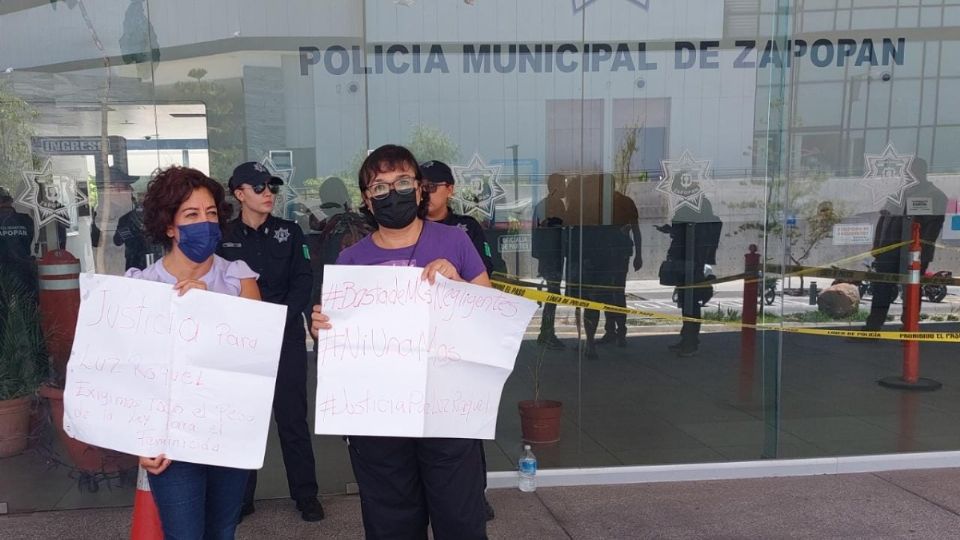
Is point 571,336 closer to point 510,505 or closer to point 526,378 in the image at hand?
point 526,378

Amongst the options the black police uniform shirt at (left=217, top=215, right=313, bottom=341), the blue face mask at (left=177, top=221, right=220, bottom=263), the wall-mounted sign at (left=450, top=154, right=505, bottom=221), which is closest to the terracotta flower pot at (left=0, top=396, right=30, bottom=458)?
the black police uniform shirt at (left=217, top=215, right=313, bottom=341)

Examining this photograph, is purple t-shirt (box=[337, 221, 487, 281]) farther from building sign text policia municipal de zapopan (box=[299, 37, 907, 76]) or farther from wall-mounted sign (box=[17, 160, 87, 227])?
wall-mounted sign (box=[17, 160, 87, 227])

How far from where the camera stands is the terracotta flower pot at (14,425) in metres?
4.71

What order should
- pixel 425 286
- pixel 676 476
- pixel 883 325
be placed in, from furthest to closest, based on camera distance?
pixel 883 325, pixel 676 476, pixel 425 286

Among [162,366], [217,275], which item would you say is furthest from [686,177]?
[162,366]

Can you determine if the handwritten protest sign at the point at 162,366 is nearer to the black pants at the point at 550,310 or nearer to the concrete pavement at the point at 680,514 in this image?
the concrete pavement at the point at 680,514

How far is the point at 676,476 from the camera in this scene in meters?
5.09

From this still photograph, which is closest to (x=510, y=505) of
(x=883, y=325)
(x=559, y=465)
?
(x=559, y=465)

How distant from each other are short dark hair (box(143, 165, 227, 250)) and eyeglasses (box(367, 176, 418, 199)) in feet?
1.84

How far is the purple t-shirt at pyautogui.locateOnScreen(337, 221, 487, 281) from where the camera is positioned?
9.10 ft

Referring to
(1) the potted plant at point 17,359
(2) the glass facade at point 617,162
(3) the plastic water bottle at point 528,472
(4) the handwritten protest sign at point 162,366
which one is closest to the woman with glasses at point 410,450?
(4) the handwritten protest sign at point 162,366

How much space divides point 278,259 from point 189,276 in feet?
4.62

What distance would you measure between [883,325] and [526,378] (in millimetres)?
2752

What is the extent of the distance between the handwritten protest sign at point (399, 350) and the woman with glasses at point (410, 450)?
1.9 inches
